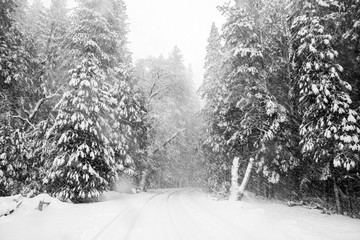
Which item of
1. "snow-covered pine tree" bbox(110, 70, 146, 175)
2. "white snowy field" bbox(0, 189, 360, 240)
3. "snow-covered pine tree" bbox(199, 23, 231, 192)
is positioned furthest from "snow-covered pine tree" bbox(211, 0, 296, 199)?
"snow-covered pine tree" bbox(110, 70, 146, 175)

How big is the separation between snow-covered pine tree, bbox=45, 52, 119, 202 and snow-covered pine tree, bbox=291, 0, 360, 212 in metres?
11.0

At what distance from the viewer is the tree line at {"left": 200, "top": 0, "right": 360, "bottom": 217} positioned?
10586 millimetres

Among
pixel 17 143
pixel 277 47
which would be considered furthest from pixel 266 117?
pixel 17 143

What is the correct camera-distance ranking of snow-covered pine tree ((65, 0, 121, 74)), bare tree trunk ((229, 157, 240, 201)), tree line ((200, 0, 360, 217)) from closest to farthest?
tree line ((200, 0, 360, 217)) < bare tree trunk ((229, 157, 240, 201)) < snow-covered pine tree ((65, 0, 121, 74))

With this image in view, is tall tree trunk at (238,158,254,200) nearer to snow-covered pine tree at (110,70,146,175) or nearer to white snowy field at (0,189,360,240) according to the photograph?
white snowy field at (0,189,360,240)

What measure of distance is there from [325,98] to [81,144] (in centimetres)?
1254

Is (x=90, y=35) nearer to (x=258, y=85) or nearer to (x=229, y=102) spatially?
(x=229, y=102)

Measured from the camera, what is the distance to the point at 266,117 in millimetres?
14742

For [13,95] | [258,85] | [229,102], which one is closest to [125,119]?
[13,95]

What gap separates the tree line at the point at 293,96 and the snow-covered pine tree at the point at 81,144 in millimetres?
8027

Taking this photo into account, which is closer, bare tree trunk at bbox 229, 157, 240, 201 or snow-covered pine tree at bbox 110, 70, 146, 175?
bare tree trunk at bbox 229, 157, 240, 201

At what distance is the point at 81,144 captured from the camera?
1302 cm

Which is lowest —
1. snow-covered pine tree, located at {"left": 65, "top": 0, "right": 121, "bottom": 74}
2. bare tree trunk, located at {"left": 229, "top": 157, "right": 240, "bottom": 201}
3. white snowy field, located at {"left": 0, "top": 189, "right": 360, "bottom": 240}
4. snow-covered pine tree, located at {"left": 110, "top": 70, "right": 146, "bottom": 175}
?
white snowy field, located at {"left": 0, "top": 189, "right": 360, "bottom": 240}

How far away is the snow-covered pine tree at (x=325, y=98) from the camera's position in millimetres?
9867
